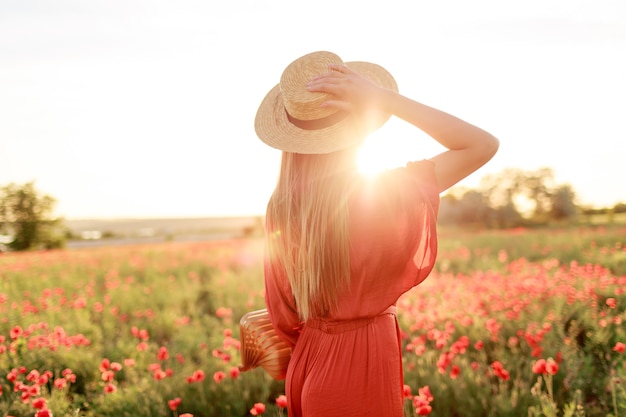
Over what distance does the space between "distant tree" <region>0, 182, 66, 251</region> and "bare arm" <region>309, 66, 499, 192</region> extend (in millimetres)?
38305

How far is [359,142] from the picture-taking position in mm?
1669

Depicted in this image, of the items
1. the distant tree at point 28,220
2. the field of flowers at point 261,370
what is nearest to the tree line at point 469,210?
Result: the distant tree at point 28,220

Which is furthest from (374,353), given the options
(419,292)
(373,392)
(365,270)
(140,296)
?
(140,296)

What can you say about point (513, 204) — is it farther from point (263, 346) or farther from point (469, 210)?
point (263, 346)

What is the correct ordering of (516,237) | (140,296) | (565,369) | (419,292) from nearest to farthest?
(565,369)
(419,292)
(140,296)
(516,237)

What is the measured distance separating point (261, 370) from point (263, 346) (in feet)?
7.10

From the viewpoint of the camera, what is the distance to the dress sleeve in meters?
1.89

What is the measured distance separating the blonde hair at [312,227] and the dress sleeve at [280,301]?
0.04 metres

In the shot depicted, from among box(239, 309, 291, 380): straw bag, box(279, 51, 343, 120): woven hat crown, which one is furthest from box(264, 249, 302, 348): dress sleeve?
box(279, 51, 343, 120): woven hat crown

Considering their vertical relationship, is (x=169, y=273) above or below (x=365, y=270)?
below

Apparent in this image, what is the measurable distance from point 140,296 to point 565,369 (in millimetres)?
6110

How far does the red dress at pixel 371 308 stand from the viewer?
1.60 m

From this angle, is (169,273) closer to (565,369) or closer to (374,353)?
(565,369)

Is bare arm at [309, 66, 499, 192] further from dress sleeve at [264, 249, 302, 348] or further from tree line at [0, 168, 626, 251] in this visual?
tree line at [0, 168, 626, 251]
